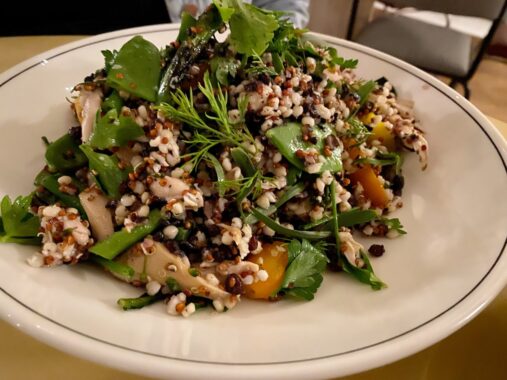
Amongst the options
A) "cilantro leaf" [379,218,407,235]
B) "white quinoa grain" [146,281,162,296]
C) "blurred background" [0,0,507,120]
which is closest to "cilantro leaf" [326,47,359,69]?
"cilantro leaf" [379,218,407,235]

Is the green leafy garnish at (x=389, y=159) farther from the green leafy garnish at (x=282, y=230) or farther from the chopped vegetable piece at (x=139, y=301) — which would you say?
the chopped vegetable piece at (x=139, y=301)

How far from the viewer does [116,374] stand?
1138 mm

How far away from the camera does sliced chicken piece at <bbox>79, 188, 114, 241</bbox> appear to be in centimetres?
120

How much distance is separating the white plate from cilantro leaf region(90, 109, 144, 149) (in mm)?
264

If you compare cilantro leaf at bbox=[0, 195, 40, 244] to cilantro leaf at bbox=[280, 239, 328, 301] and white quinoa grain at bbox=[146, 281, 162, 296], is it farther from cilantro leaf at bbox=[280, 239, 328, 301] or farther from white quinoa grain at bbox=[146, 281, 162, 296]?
A: cilantro leaf at bbox=[280, 239, 328, 301]

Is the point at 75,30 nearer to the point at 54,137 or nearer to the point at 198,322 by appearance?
the point at 54,137

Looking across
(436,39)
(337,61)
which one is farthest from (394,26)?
(337,61)

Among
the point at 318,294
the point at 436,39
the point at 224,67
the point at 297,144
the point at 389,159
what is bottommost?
the point at 436,39

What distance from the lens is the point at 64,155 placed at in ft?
4.50

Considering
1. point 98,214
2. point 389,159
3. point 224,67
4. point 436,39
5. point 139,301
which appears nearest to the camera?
point 139,301

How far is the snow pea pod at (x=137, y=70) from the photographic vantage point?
132 cm

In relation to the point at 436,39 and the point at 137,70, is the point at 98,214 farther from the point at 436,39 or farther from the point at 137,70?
the point at 436,39

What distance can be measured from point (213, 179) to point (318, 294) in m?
0.36

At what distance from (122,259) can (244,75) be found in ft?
1.78
